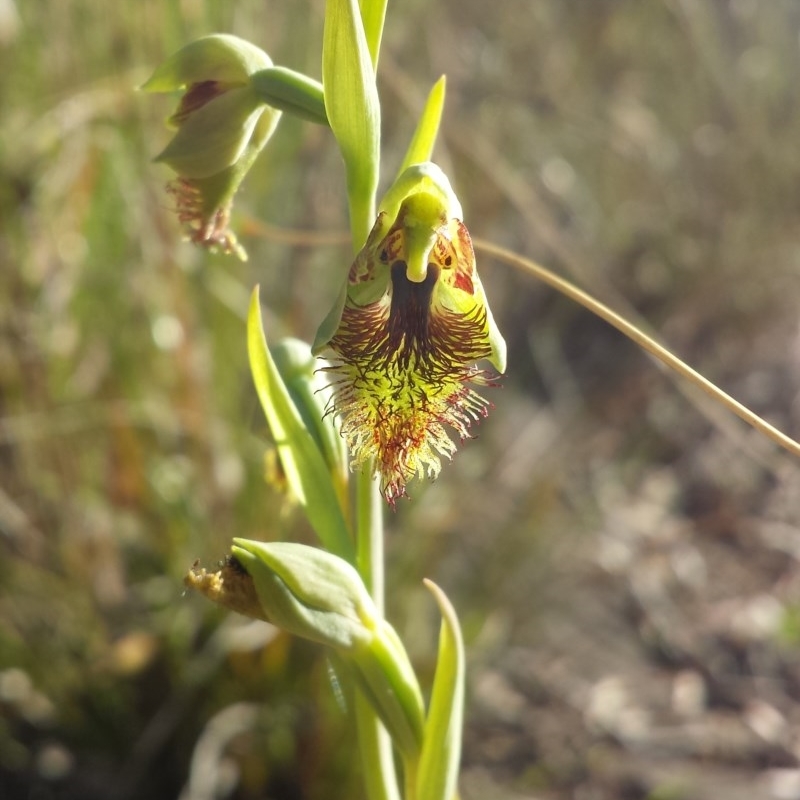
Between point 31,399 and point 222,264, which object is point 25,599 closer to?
point 31,399

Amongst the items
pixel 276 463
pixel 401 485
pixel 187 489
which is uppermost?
pixel 187 489

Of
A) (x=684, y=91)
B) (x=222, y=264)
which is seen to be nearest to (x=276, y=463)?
(x=222, y=264)

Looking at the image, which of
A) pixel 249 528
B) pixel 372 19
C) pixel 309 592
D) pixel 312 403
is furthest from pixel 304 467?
pixel 249 528

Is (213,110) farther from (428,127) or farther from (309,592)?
(309,592)

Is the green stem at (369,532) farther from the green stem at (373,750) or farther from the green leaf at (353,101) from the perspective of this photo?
the green leaf at (353,101)

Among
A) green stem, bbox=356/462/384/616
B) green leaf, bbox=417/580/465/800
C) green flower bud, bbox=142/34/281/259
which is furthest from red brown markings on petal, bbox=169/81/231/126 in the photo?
green leaf, bbox=417/580/465/800
